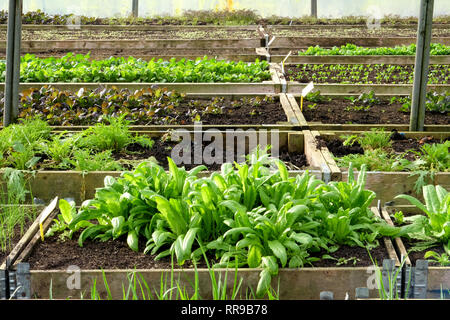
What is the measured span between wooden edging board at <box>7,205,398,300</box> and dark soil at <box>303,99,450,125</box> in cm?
256

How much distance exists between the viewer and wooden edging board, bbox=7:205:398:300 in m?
2.55

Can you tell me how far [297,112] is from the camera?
514cm

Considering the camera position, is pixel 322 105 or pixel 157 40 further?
pixel 157 40

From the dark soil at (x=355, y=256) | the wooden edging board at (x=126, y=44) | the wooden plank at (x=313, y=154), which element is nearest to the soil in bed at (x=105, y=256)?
the dark soil at (x=355, y=256)

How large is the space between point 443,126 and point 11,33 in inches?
129

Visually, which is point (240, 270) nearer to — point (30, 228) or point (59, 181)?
point (30, 228)

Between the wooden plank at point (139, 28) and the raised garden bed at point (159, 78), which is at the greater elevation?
the wooden plank at point (139, 28)

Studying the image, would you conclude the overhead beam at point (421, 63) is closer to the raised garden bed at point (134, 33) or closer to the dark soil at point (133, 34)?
the raised garden bed at point (134, 33)

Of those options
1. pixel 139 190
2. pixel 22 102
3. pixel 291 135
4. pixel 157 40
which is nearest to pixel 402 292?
pixel 139 190

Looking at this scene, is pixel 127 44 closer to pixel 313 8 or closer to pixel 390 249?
pixel 313 8

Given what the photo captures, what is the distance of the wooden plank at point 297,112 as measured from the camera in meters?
4.72

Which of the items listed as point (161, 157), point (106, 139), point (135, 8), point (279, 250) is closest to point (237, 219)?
point (279, 250)

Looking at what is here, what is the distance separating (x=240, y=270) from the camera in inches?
100

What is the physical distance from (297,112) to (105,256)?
9.03 feet
